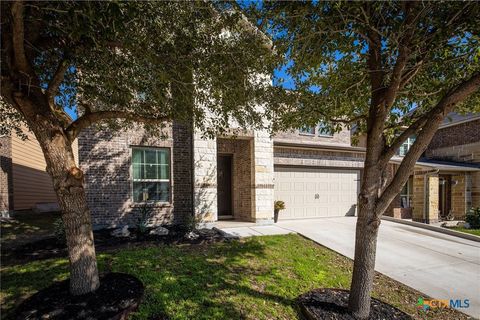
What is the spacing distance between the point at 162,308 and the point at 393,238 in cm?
759

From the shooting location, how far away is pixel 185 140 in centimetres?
851

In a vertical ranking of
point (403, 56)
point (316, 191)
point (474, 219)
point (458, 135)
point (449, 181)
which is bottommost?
point (474, 219)

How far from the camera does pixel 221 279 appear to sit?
4.48 m

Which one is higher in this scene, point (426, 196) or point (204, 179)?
point (204, 179)

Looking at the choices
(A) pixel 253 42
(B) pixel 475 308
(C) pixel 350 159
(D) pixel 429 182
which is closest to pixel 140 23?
(A) pixel 253 42

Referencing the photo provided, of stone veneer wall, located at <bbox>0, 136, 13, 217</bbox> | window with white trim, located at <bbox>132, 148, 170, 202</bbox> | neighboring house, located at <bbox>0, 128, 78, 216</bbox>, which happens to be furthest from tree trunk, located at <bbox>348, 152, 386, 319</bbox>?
stone veneer wall, located at <bbox>0, 136, 13, 217</bbox>

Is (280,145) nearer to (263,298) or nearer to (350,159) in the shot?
(350,159)

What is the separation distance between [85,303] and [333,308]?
365cm

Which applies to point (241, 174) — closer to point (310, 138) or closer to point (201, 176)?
point (201, 176)

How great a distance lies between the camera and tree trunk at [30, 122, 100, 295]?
3314mm

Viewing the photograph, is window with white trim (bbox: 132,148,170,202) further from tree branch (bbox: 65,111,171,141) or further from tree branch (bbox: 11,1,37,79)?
tree branch (bbox: 11,1,37,79)

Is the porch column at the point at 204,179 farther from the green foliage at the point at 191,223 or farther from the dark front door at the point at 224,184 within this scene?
the dark front door at the point at 224,184

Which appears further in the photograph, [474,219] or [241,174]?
[474,219]

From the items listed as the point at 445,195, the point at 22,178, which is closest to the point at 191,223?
the point at 22,178
